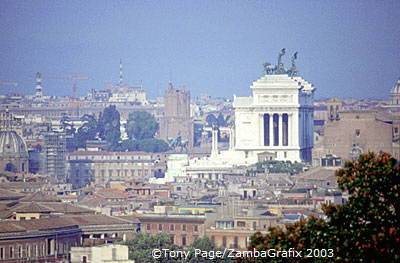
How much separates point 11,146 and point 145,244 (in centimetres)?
6552

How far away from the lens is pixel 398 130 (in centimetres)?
10962

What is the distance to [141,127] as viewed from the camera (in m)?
163

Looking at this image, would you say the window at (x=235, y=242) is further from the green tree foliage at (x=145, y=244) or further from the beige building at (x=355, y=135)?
the beige building at (x=355, y=135)

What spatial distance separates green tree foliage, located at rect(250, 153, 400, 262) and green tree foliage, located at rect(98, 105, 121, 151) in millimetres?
122044

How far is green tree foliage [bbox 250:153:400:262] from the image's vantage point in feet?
68.2

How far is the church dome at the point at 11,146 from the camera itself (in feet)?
375

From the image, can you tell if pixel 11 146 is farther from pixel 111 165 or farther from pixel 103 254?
pixel 103 254

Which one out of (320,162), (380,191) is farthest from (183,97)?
(380,191)

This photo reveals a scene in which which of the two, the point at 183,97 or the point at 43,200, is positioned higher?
the point at 183,97

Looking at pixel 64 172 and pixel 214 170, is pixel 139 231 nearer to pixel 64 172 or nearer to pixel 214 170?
pixel 214 170

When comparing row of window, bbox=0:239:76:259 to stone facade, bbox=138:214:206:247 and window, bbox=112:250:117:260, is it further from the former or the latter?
window, bbox=112:250:117:260

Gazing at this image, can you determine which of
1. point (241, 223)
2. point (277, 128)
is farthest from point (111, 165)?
point (241, 223)

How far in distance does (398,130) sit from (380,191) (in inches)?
A: 3502

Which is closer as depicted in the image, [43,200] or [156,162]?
[43,200]
